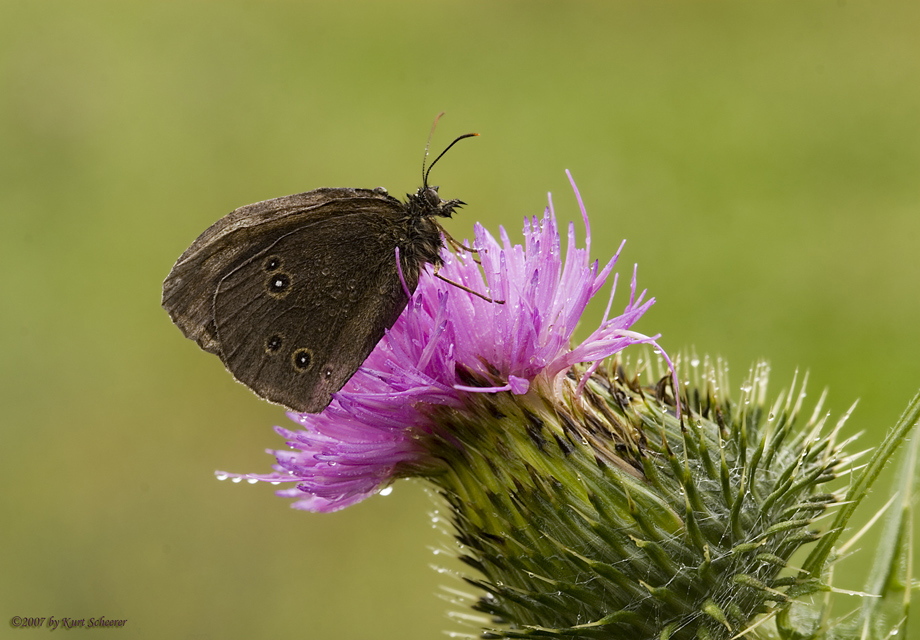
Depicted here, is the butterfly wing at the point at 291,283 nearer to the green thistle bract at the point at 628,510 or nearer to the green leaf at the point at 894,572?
the green thistle bract at the point at 628,510

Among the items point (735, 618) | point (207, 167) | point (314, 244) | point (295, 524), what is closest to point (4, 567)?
point (295, 524)

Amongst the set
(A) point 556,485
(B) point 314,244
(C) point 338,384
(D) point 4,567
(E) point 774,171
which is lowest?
(D) point 4,567

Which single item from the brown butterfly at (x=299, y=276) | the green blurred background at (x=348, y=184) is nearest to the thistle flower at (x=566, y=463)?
the brown butterfly at (x=299, y=276)

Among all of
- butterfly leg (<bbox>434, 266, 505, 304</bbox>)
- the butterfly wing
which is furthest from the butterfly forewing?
butterfly leg (<bbox>434, 266, 505, 304</bbox>)

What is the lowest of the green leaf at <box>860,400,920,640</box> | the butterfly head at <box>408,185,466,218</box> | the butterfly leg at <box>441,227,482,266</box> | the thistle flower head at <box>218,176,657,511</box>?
the green leaf at <box>860,400,920,640</box>

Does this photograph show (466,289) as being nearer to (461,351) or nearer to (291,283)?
(461,351)

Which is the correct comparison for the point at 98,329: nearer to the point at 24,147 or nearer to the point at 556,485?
the point at 24,147

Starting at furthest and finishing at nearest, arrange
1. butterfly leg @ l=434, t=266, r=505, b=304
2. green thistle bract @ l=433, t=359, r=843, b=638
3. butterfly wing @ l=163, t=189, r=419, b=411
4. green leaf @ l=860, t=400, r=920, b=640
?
butterfly wing @ l=163, t=189, r=419, b=411 < butterfly leg @ l=434, t=266, r=505, b=304 < green thistle bract @ l=433, t=359, r=843, b=638 < green leaf @ l=860, t=400, r=920, b=640

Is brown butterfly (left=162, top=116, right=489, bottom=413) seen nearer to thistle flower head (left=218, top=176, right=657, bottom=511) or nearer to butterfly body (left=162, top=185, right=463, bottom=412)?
butterfly body (left=162, top=185, right=463, bottom=412)
